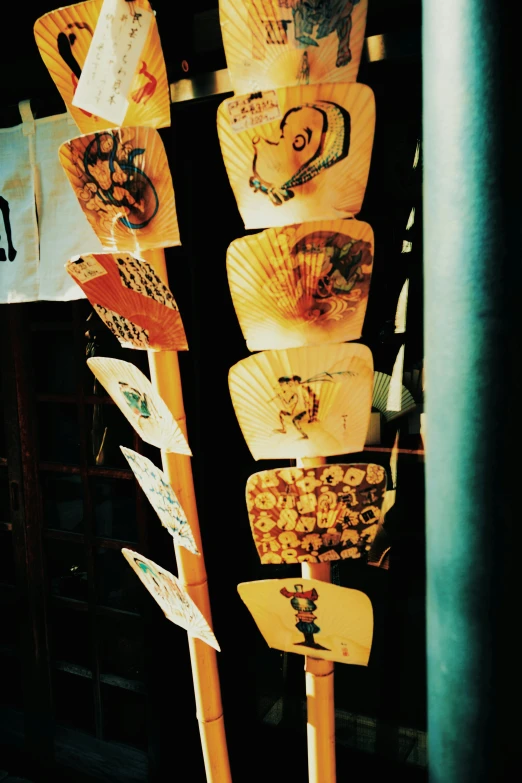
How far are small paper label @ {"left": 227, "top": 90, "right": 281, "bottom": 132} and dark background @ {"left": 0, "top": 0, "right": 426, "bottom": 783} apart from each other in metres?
0.86

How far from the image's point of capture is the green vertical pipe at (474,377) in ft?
6.19

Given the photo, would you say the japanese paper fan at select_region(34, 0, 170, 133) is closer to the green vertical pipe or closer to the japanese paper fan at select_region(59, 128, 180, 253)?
the japanese paper fan at select_region(59, 128, 180, 253)

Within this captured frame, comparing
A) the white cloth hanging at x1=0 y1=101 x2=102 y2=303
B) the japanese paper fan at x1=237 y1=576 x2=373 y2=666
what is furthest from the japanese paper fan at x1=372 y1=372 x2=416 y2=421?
the white cloth hanging at x1=0 y1=101 x2=102 y2=303

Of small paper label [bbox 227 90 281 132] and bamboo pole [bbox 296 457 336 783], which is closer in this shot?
small paper label [bbox 227 90 281 132]

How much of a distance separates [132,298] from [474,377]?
137 cm

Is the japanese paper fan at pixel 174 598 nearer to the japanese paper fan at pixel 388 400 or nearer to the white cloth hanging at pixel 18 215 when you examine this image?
the japanese paper fan at pixel 388 400

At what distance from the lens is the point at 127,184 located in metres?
2.56

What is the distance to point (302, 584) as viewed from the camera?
99.8 inches

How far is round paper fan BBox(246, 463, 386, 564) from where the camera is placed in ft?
8.07

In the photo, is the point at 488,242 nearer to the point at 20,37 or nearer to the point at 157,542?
the point at 157,542

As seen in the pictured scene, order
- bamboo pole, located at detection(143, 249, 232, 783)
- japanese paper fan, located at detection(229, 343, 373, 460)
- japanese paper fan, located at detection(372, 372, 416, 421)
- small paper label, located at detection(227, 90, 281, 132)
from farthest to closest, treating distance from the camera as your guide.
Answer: japanese paper fan, located at detection(372, 372, 416, 421) → bamboo pole, located at detection(143, 249, 232, 783) → japanese paper fan, located at detection(229, 343, 373, 460) → small paper label, located at detection(227, 90, 281, 132)

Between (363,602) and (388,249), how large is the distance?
68.5 inches

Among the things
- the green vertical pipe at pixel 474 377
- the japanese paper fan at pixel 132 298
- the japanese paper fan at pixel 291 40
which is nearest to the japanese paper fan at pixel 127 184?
the japanese paper fan at pixel 132 298

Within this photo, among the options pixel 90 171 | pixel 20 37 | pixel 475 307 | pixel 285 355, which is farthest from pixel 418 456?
pixel 20 37
